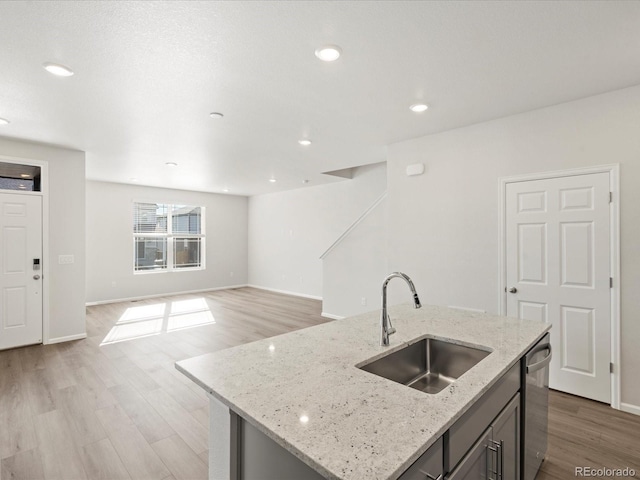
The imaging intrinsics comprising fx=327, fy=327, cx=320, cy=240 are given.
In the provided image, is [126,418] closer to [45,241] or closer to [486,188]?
[45,241]

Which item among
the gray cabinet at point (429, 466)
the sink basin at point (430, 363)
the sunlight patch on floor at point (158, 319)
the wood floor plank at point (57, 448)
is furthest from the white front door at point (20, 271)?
the gray cabinet at point (429, 466)

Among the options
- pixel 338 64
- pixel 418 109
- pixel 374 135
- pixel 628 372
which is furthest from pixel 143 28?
pixel 628 372

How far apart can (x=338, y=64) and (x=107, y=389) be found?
3488 millimetres

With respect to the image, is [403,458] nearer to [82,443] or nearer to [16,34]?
[82,443]

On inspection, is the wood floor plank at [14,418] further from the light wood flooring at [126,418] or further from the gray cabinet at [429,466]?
the gray cabinet at [429,466]

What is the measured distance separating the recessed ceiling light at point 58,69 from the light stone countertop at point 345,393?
7.81ft

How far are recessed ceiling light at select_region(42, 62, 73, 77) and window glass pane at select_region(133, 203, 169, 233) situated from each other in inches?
218

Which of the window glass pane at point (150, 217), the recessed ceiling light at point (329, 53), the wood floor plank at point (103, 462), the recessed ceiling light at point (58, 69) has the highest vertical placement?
the recessed ceiling light at point (329, 53)

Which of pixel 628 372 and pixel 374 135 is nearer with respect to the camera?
pixel 628 372

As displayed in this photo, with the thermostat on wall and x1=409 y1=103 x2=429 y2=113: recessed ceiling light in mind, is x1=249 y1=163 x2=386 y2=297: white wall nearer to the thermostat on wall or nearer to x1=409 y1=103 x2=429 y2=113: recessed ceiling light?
the thermostat on wall

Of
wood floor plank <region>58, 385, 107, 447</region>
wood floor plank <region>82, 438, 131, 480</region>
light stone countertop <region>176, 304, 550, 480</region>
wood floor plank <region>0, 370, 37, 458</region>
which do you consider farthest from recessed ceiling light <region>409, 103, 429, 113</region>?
wood floor plank <region>0, 370, 37, 458</region>

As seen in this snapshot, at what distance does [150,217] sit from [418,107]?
Result: 22.5 ft

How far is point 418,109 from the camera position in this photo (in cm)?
310

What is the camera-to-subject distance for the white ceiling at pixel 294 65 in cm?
182
